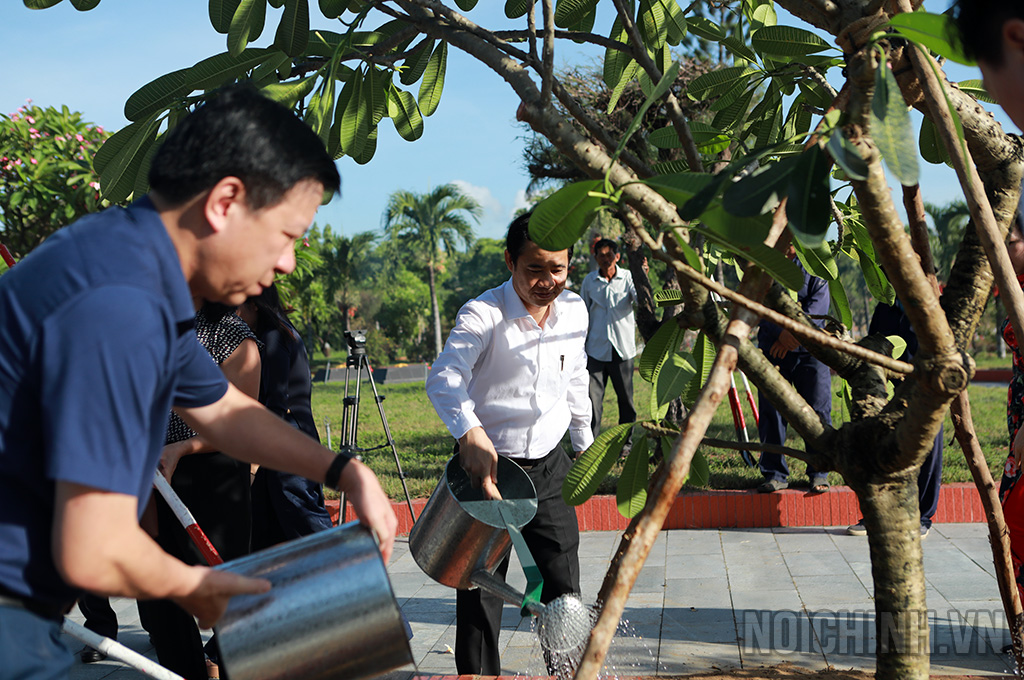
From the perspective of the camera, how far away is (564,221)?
138cm

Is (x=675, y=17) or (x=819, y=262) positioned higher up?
(x=675, y=17)

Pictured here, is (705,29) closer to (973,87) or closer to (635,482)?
(973,87)

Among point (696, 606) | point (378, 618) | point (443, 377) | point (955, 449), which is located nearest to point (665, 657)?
point (696, 606)

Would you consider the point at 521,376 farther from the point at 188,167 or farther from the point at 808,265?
the point at 188,167


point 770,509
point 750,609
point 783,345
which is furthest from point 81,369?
point 770,509

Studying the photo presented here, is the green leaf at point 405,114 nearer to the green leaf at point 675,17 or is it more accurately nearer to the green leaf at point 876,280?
the green leaf at point 675,17

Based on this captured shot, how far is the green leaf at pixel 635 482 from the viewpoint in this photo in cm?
185

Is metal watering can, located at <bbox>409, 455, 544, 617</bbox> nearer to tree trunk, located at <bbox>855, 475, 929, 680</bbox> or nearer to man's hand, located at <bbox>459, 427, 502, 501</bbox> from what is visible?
man's hand, located at <bbox>459, 427, 502, 501</bbox>

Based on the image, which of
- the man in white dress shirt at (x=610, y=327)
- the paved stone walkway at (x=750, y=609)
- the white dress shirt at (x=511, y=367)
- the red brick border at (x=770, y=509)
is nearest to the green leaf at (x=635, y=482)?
the white dress shirt at (x=511, y=367)

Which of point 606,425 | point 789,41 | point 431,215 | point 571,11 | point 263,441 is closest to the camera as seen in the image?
point 263,441

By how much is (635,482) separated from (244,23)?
1.40 meters

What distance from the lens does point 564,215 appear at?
1363mm

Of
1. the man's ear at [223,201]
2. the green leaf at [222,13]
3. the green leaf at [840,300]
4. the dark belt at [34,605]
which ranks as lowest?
the dark belt at [34,605]

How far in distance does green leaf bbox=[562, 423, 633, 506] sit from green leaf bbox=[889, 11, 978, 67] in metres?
0.92
